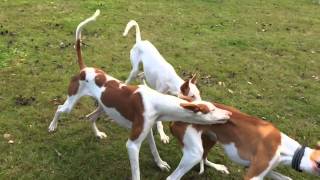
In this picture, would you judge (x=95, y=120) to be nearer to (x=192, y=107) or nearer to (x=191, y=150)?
(x=191, y=150)

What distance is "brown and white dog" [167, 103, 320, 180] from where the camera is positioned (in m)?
5.17

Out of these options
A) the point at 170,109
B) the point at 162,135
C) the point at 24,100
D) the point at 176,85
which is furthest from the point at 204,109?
the point at 24,100

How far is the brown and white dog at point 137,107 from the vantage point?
532 cm

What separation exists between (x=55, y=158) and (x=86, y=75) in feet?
3.83

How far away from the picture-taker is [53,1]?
13477 millimetres

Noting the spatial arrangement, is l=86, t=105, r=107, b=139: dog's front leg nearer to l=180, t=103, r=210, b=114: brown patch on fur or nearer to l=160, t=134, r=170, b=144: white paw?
l=160, t=134, r=170, b=144: white paw

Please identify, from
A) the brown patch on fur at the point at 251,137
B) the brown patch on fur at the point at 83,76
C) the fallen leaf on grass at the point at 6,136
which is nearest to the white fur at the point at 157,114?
the brown patch on fur at the point at 251,137

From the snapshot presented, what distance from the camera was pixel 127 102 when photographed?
19.1 ft

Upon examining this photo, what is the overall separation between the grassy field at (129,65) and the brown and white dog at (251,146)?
2.69 ft

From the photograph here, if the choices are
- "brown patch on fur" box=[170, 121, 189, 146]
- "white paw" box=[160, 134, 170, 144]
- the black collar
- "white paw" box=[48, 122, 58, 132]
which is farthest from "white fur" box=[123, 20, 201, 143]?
the black collar

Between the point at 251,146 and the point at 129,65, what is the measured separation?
4.56 m

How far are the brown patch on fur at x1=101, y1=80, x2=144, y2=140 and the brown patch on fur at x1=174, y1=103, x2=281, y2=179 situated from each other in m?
0.64

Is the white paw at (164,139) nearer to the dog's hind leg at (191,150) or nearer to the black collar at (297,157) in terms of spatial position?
the dog's hind leg at (191,150)

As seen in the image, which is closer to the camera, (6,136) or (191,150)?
(191,150)
